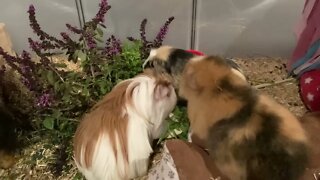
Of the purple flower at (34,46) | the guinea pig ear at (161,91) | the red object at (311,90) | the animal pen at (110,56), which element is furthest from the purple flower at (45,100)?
the red object at (311,90)

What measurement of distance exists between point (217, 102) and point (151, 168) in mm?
476

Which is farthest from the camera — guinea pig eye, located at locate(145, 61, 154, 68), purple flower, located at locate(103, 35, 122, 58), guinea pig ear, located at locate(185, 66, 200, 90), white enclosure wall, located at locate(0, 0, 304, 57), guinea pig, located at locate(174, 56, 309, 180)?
white enclosure wall, located at locate(0, 0, 304, 57)

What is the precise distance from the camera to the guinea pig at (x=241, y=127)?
1078 millimetres

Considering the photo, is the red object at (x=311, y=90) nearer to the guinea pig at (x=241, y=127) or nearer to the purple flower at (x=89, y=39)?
the guinea pig at (x=241, y=127)

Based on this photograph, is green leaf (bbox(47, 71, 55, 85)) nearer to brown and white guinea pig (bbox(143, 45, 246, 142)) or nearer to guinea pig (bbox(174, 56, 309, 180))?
brown and white guinea pig (bbox(143, 45, 246, 142))

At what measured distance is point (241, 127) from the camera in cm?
112

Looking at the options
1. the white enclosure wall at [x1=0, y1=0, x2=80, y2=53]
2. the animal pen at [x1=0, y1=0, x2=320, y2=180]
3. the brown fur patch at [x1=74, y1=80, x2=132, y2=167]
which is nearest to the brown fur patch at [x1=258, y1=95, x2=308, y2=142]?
the animal pen at [x1=0, y1=0, x2=320, y2=180]

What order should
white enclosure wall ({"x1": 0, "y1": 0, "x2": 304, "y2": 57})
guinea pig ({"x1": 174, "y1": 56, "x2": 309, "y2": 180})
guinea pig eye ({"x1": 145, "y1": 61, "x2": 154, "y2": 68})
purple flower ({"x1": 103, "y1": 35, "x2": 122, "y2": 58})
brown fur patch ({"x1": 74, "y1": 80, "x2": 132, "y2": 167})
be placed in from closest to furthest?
guinea pig ({"x1": 174, "y1": 56, "x2": 309, "y2": 180})
brown fur patch ({"x1": 74, "y1": 80, "x2": 132, "y2": 167})
guinea pig eye ({"x1": 145, "y1": 61, "x2": 154, "y2": 68})
purple flower ({"x1": 103, "y1": 35, "x2": 122, "y2": 58})
white enclosure wall ({"x1": 0, "y1": 0, "x2": 304, "y2": 57})

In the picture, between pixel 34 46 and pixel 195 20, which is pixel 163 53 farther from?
pixel 195 20

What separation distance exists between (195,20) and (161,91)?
0.66m

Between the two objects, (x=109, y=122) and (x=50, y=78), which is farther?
(x=50, y=78)

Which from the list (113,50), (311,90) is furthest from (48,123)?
(311,90)

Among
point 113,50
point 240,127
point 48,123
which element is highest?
point 113,50

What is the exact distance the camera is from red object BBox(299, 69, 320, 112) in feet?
5.50
